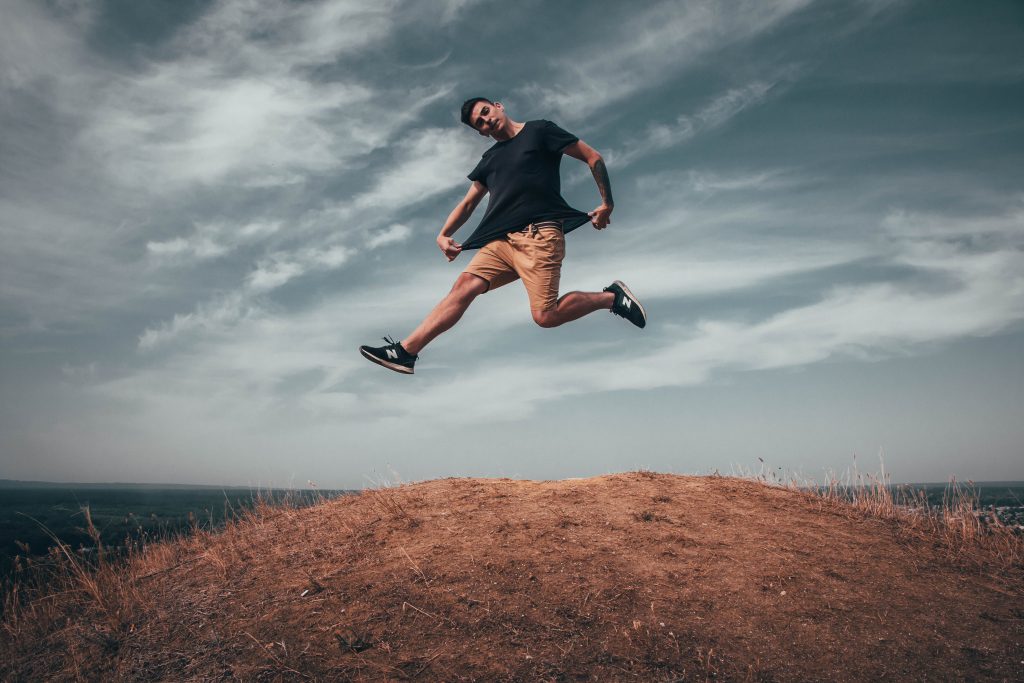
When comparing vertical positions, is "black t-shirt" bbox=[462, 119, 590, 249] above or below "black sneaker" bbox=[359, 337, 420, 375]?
above

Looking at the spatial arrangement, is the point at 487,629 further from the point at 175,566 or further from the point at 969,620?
the point at 175,566

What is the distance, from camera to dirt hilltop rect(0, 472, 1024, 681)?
4.10m

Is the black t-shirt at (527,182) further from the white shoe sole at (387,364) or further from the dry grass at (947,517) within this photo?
the dry grass at (947,517)

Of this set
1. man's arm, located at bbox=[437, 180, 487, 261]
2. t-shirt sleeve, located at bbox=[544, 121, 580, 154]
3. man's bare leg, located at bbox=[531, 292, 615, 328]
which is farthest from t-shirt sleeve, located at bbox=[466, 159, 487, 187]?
man's bare leg, located at bbox=[531, 292, 615, 328]

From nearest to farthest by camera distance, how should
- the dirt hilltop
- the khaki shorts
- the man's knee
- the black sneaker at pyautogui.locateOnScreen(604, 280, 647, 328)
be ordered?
1. the dirt hilltop
2. the khaki shorts
3. the man's knee
4. the black sneaker at pyautogui.locateOnScreen(604, 280, 647, 328)

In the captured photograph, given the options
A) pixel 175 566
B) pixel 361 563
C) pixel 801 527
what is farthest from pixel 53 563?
pixel 801 527

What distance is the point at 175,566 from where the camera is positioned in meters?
7.25

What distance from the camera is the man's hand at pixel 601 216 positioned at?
515 cm

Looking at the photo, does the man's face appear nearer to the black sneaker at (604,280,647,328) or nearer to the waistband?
the waistband

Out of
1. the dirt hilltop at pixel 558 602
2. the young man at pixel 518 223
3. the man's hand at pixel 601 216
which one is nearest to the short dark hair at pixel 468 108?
the young man at pixel 518 223

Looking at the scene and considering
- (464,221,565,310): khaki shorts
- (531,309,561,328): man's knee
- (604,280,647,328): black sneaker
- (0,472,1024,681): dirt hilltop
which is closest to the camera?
(0,472,1024,681): dirt hilltop

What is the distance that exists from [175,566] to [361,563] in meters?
3.18

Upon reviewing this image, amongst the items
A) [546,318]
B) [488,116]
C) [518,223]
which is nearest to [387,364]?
[546,318]

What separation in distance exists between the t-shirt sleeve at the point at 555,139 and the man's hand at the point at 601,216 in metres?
0.61
